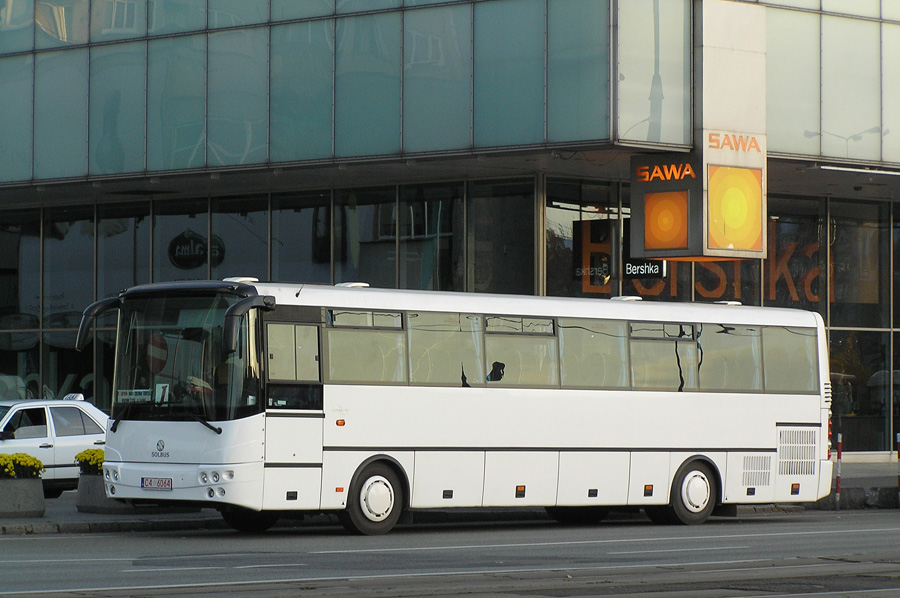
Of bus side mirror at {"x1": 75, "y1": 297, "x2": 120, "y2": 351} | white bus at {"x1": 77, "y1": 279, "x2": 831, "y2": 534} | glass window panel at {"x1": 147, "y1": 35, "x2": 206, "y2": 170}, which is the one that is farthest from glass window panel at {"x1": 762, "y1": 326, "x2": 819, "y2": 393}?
glass window panel at {"x1": 147, "y1": 35, "x2": 206, "y2": 170}

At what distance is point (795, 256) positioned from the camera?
31.9 m

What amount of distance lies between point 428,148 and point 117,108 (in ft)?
24.0

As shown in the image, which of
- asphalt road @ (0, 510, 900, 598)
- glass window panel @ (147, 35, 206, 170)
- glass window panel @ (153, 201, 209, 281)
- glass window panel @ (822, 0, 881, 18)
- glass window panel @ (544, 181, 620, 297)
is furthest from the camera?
glass window panel @ (153, 201, 209, 281)

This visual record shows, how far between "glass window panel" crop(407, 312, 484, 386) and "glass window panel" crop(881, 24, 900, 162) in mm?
13513

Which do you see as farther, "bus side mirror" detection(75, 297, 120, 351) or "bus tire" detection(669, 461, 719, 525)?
"bus tire" detection(669, 461, 719, 525)

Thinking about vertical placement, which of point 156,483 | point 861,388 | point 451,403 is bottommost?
point 156,483

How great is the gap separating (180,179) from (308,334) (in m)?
13.8

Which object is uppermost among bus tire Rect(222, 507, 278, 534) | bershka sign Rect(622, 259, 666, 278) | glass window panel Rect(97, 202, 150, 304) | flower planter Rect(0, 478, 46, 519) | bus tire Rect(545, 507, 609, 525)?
glass window panel Rect(97, 202, 150, 304)

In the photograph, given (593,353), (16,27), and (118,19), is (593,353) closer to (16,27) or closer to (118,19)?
(118,19)

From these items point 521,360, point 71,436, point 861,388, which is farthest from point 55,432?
point 861,388

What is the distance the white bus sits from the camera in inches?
637

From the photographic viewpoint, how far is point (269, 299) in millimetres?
16156

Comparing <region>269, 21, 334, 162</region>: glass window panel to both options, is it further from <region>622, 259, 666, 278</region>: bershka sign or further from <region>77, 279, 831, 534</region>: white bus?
<region>77, 279, 831, 534</region>: white bus

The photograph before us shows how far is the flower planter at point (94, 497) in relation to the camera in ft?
61.5
